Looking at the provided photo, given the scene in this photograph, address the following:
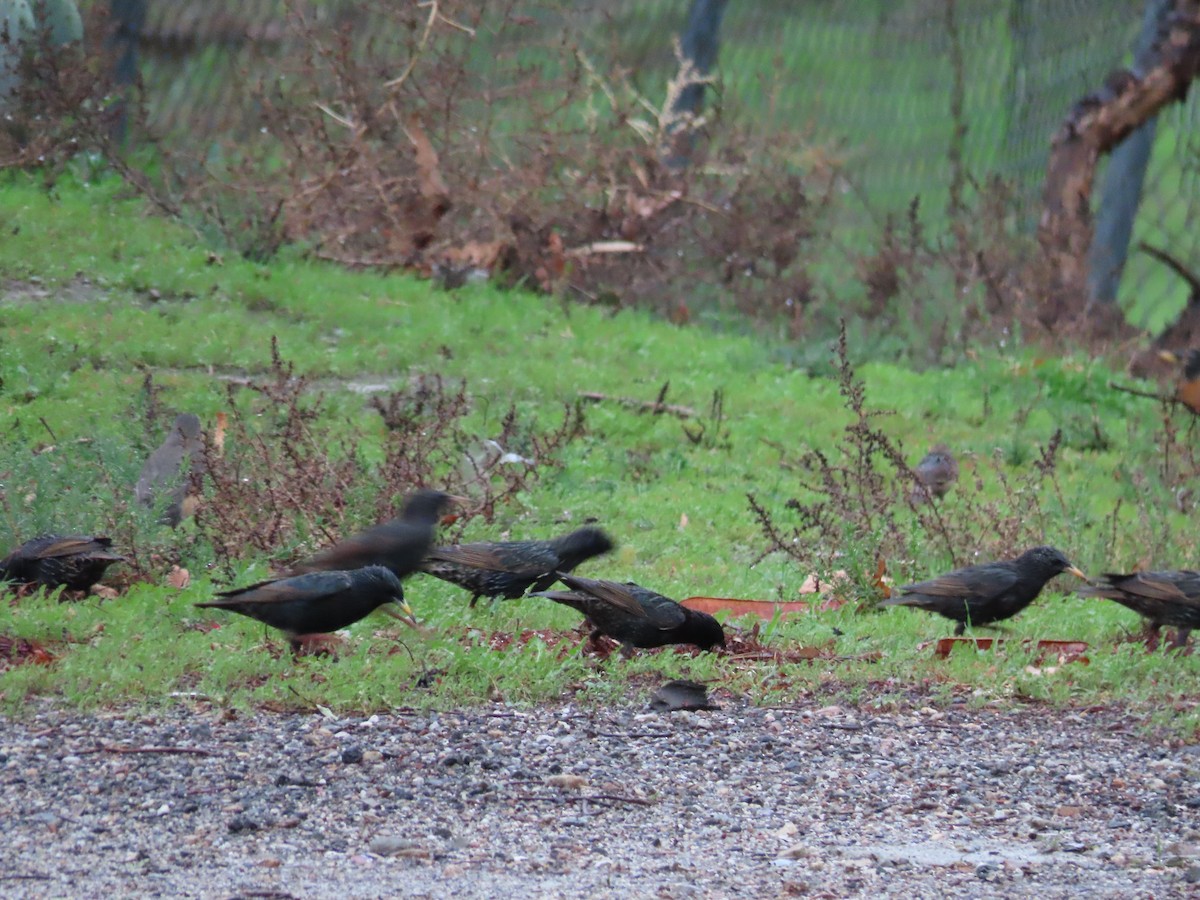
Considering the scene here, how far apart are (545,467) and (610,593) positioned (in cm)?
391

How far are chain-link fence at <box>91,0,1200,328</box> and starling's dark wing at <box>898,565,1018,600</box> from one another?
9.93 meters

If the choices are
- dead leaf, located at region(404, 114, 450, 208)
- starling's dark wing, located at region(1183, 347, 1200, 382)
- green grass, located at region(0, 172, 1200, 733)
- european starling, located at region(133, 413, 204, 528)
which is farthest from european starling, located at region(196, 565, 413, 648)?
dead leaf, located at region(404, 114, 450, 208)

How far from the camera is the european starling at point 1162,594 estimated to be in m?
6.98

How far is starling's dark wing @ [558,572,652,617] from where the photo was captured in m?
6.28

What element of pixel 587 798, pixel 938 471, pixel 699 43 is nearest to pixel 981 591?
pixel 587 798

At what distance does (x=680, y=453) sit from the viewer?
36.2 feet

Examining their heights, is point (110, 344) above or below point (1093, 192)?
below

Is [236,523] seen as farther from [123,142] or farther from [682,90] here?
[682,90]

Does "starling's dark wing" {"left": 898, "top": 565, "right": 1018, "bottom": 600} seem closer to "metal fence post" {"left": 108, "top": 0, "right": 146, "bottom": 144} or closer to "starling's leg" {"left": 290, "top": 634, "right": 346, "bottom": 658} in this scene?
"starling's leg" {"left": 290, "top": 634, "right": 346, "bottom": 658}

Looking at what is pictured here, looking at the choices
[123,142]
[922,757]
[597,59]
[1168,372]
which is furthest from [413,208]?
[922,757]

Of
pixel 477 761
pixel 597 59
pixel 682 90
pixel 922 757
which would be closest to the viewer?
pixel 477 761

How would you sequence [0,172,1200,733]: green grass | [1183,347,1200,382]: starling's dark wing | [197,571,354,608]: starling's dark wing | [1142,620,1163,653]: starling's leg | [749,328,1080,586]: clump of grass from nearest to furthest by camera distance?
[197,571,354,608]: starling's dark wing
[0,172,1200,733]: green grass
[1142,620,1163,653]: starling's leg
[749,328,1080,586]: clump of grass
[1183,347,1200,382]: starling's dark wing

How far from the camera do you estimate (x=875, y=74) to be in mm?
19703

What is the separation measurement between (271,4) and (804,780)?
15683 millimetres
